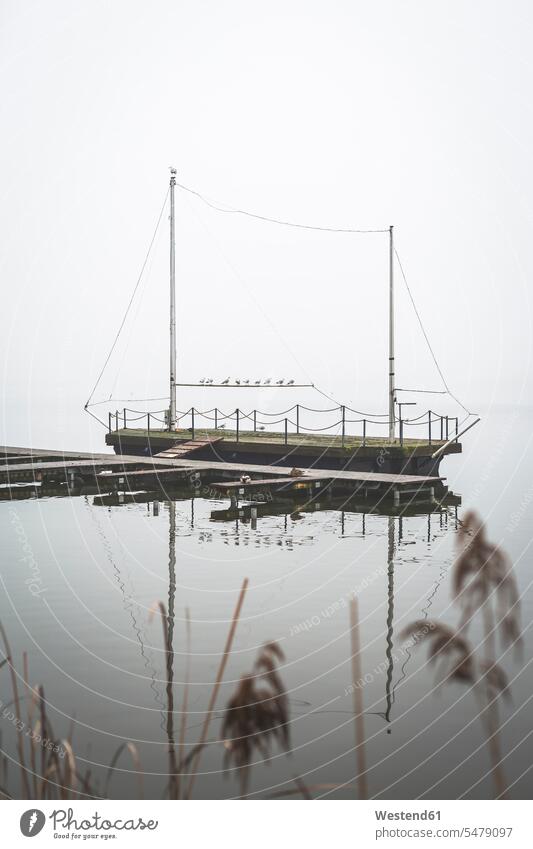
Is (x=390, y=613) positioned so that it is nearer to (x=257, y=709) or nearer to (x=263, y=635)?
(x=263, y=635)

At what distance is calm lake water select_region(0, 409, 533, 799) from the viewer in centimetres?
620

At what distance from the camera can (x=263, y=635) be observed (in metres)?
9.64

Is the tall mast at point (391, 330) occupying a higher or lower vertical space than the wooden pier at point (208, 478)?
higher

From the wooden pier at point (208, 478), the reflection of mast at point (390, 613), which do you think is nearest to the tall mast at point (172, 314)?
the wooden pier at point (208, 478)

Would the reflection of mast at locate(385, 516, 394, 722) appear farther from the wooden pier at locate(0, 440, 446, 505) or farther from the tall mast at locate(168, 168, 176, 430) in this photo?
the tall mast at locate(168, 168, 176, 430)

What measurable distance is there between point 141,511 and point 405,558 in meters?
7.67

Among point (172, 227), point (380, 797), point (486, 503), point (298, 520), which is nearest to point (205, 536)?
point (298, 520)

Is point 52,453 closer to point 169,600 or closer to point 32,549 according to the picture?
point 32,549

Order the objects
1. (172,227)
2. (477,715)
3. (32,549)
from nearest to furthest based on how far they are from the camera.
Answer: (477,715) < (32,549) < (172,227)

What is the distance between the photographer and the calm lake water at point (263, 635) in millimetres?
6199

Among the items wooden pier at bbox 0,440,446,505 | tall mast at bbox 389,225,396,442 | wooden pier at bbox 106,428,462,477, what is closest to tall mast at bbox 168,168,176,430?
wooden pier at bbox 106,428,462,477

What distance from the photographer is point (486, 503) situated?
75.6ft

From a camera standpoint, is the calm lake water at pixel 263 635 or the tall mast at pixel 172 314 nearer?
the calm lake water at pixel 263 635

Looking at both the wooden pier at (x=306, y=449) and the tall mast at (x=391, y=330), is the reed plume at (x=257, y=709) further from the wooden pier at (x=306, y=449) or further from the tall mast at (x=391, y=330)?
the tall mast at (x=391, y=330)
